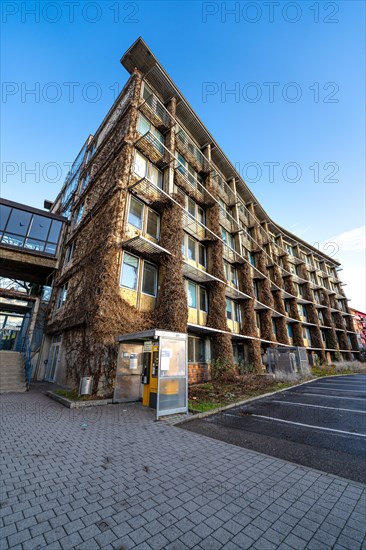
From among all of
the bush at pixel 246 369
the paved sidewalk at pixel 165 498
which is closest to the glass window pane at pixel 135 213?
the paved sidewalk at pixel 165 498

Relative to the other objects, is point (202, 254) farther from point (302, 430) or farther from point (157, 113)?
point (302, 430)

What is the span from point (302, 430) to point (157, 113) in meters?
20.3

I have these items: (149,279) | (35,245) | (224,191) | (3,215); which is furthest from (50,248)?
(224,191)

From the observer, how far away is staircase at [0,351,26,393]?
11910 millimetres

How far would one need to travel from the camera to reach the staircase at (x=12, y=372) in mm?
11910

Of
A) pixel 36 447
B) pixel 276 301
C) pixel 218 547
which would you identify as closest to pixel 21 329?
pixel 36 447

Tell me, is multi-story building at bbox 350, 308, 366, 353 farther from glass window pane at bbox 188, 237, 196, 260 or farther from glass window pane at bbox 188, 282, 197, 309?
glass window pane at bbox 188, 282, 197, 309

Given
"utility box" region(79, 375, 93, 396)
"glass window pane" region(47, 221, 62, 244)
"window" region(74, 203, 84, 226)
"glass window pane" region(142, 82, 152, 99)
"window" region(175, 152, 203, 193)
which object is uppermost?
"glass window pane" region(142, 82, 152, 99)

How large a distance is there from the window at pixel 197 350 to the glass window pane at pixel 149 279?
183 inches

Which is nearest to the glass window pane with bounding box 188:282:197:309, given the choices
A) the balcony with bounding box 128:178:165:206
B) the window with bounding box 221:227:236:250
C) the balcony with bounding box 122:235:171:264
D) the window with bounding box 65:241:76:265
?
the balcony with bounding box 122:235:171:264

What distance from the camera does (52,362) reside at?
633 inches

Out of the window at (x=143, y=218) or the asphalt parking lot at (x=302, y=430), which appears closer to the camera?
the asphalt parking lot at (x=302, y=430)

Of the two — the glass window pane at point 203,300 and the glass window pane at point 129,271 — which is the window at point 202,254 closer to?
the glass window pane at point 203,300

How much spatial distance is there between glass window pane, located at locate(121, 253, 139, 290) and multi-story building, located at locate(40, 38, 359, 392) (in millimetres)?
58
